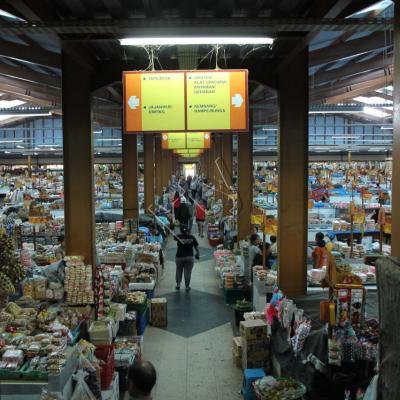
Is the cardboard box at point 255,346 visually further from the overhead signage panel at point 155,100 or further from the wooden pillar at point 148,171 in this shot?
the wooden pillar at point 148,171

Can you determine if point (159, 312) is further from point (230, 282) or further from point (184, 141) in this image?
point (184, 141)

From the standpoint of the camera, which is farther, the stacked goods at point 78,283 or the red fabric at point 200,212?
the red fabric at point 200,212

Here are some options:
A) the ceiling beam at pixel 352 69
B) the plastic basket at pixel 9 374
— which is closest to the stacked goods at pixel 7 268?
the plastic basket at pixel 9 374

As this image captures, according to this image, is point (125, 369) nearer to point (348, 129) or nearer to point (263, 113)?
point (263, 113)

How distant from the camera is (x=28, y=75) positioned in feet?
29.9

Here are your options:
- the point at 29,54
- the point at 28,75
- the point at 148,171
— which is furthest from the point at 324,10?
the point at 148,171

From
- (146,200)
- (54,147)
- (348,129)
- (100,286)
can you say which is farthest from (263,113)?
(348,129)

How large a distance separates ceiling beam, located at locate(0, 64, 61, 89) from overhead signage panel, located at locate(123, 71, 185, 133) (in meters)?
3.97

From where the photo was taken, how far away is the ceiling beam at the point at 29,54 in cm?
696

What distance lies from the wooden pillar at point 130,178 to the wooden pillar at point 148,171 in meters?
3.62

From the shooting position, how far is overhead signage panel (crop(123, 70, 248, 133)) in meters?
5.71

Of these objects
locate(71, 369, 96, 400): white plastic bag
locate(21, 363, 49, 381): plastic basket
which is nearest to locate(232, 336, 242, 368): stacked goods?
locate(71, 369, 96, 400): white plastic bag

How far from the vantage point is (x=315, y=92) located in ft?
37.8

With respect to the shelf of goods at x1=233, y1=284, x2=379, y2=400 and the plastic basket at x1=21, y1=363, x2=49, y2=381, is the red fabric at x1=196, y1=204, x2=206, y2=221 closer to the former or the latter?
the shelf of goods at x1=233, y1=284, x2=379, y2=400
